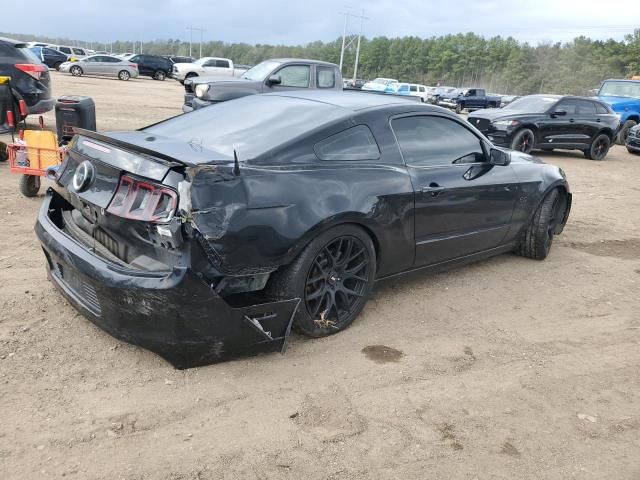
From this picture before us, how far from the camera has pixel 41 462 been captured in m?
2.40

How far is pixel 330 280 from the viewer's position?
3.58m

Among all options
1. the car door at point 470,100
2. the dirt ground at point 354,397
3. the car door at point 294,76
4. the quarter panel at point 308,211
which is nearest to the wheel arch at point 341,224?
the quarter panel at point 308,211

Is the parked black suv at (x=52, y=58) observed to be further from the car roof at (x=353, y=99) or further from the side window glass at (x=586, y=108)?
the car roof at (x=353, y=99)

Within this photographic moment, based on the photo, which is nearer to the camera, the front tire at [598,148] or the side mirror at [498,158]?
the side mirror at [498,158]

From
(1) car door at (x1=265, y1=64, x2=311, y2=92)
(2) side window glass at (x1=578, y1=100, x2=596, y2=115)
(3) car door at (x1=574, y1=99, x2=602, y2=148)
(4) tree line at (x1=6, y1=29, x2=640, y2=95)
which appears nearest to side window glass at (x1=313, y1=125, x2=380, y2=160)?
(1) car door at (x1=265, y1=64, x2=311, y2=92)

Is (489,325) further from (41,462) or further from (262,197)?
(41,462)

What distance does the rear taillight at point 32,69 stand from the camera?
920 centimetres

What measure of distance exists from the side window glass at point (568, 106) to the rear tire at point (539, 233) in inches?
348

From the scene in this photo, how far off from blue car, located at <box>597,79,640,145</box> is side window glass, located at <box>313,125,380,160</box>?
16068mm

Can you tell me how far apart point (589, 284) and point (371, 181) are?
106 inches

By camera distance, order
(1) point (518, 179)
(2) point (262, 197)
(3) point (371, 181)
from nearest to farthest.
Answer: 1. (2) point (262, 197)
2. (3) point (371, 181)
3. (1) point (518, 179)

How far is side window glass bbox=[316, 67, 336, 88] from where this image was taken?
42.1ft

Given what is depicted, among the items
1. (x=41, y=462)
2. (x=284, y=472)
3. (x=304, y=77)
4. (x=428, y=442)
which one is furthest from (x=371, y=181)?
(x=304, y=77)

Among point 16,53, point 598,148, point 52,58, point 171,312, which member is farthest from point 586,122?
point 52,58
